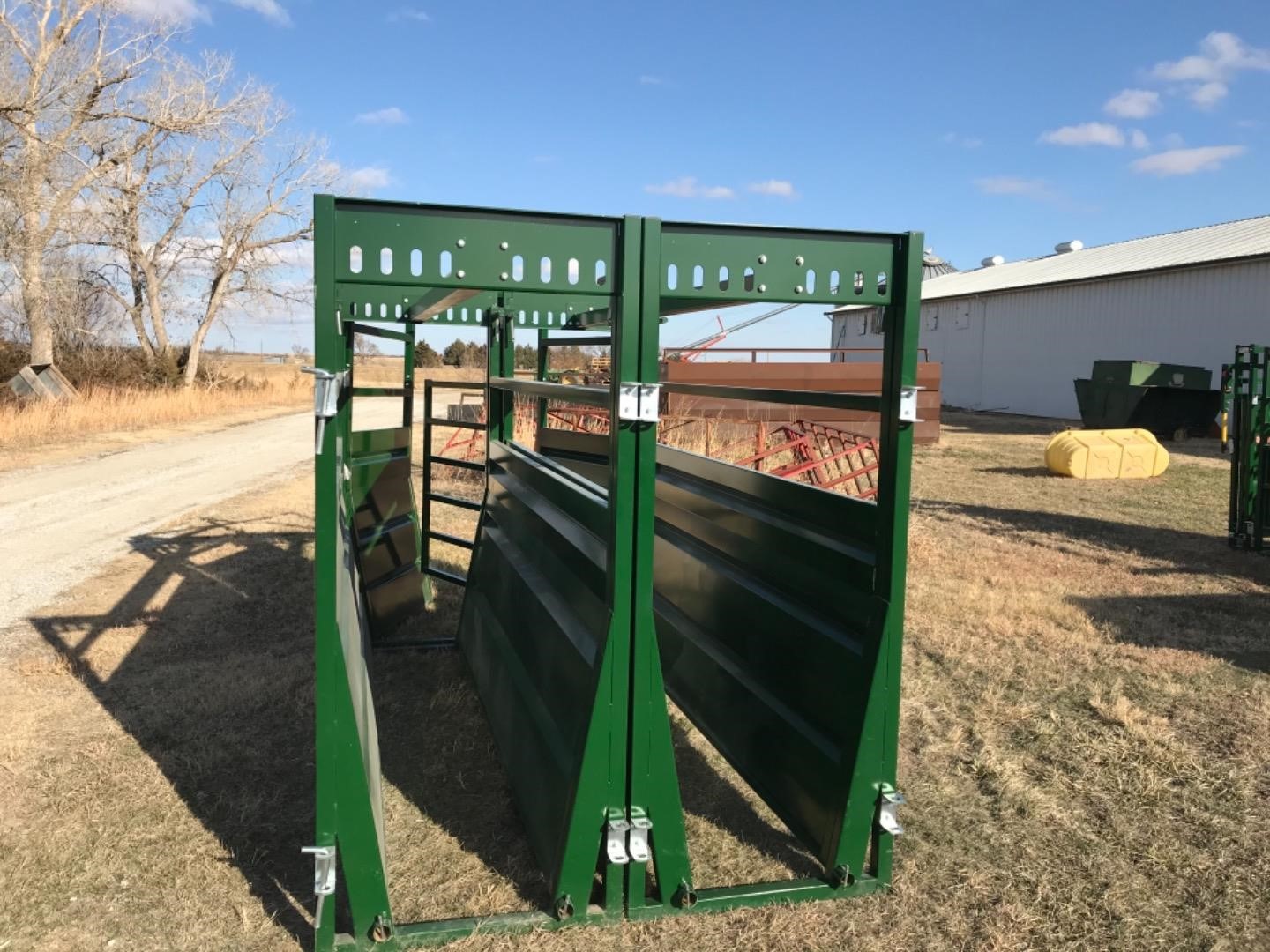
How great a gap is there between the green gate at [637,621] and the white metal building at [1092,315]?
22099 millimetres

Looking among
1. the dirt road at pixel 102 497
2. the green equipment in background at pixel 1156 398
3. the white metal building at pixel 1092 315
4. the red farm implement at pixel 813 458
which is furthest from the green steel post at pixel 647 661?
the white metal building at pixel 1092 315

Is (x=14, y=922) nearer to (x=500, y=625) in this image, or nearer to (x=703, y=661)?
(x=500, y=625)

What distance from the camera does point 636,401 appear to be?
2.58 m

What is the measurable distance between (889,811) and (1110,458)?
41.4 feet

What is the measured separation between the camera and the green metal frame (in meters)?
8.09

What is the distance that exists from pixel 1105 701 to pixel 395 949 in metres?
3.50

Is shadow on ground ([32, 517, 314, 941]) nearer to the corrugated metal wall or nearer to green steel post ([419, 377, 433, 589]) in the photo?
green steel post ([419, 377, 433, 589])

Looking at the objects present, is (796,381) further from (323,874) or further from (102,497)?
(323,874)

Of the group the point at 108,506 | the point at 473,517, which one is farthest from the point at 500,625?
the point at 108,506

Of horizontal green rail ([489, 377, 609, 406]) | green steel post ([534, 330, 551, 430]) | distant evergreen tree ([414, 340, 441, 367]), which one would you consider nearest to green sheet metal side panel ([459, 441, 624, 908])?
horizontal green rail ([489, 377, 609, 406])

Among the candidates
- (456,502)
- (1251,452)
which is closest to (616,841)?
(456,502)

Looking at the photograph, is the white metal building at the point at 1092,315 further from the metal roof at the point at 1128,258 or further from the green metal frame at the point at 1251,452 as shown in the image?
the green metal frame at the point at 1251,452

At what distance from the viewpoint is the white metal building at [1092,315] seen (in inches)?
939

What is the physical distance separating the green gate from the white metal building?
22.1m
